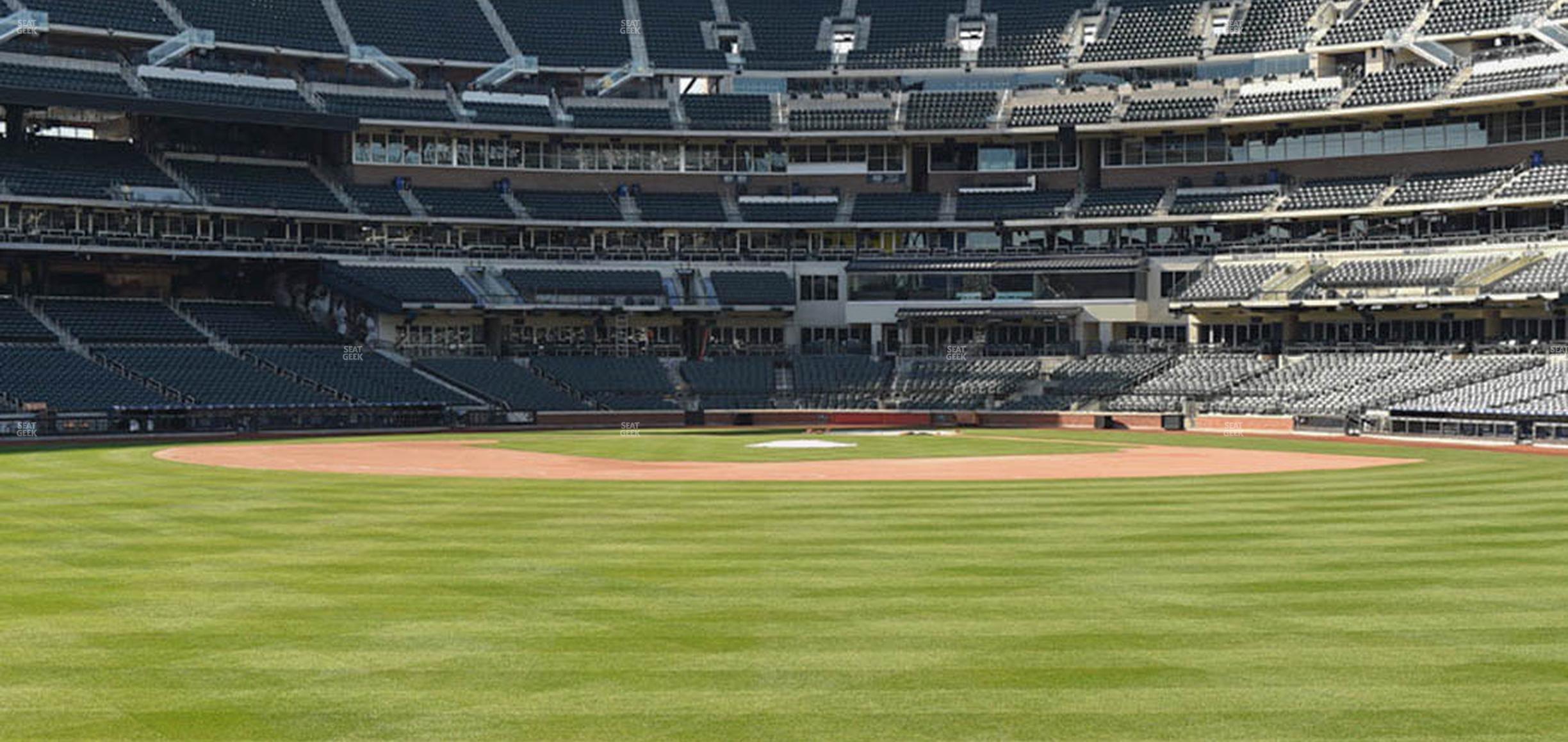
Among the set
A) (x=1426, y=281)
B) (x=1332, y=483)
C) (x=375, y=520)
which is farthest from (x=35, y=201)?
(x=1426, y=281)

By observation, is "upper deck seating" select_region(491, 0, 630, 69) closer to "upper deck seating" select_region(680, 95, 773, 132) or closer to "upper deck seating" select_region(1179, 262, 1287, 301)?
"upper deck seating" select_region(680, 95, 773, 132)

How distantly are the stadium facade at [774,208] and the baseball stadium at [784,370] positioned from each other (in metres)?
0.39

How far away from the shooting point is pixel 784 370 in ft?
331

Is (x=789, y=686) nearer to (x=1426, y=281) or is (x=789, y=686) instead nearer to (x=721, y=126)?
(x=1426, y=281)

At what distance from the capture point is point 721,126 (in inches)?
4264

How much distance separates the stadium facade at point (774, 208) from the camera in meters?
87.4

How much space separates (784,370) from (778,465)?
48.2 m

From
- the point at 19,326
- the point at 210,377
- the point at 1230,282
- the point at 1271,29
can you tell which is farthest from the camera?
the point at 1271,29

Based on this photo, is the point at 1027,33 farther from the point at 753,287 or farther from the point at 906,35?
the point at 753,287

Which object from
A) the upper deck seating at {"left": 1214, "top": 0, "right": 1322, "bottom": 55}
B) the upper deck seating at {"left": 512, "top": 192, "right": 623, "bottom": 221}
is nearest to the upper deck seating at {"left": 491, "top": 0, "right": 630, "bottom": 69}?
the upper deck seating at {"left": 512, "top": 192, "right": 623, "bottom": 221}

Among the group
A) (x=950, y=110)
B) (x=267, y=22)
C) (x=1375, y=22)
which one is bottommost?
(x=950, y=110)

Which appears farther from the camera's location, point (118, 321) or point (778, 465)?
point (118, 321)

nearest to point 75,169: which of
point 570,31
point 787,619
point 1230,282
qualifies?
point 570,31

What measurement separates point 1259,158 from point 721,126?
3727cm
